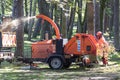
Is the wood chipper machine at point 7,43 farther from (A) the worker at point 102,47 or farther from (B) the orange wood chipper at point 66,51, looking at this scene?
(A) the worker at point 102,47

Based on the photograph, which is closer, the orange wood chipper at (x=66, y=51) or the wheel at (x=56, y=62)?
the orange wood chipper at (x=66, y=51)

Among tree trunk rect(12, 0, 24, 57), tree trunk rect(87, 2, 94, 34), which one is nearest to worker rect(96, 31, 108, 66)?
tree trunk rect(12, 0, 24, 57)

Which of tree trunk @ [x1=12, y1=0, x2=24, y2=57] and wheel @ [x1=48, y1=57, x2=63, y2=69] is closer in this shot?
wheel @ [x1=48, y1=57, x2=63, y2=69]

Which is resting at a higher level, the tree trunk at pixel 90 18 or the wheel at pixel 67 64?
the tree trunk at pixel 90 18

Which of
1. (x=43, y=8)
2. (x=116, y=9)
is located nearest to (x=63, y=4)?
(x=116, y=9)

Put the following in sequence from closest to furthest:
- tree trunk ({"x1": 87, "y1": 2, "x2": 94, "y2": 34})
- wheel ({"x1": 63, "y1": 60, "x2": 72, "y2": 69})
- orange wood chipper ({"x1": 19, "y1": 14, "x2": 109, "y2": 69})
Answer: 1. orange wood chipper ({"x1": 19, "y1": 14, "x2": 109, "y2": 69})
2. wheel ({"x1": 63, "y1": 60, "x2": 72, "y2": 69})
3. tree trunk ({"x1": 87, "y1": 2, "x2": 94, "y2": 34})

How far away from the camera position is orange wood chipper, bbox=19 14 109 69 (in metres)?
18.4

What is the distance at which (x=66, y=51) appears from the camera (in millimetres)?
18750

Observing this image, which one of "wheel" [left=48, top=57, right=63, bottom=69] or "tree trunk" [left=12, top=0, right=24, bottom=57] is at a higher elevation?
"tree trunk" [left=12, top=0, right=24, bottom=57]

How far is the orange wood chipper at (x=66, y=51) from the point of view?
1842cm

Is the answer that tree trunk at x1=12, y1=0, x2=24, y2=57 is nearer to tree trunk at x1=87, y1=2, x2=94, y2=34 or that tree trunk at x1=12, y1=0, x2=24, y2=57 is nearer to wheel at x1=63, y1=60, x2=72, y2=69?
wheel at x1=63, y1=60, x2=72, y2=69

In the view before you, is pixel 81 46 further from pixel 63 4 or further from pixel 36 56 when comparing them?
pixel 63 4

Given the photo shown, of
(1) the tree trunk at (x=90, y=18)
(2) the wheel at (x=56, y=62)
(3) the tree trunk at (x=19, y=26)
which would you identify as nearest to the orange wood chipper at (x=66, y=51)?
(2) the wheel at (x=56, y=62)

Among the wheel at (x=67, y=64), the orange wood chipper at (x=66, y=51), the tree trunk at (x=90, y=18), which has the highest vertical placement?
the tree trunk at (x=90, y=18)
